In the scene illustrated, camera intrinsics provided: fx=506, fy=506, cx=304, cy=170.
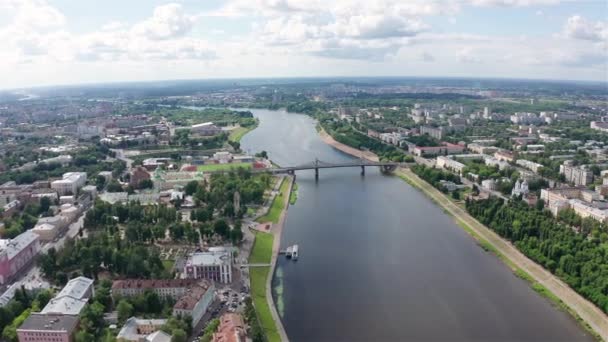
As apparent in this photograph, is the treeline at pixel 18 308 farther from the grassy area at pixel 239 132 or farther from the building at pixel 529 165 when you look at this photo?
the grassy area at pixel 239 132

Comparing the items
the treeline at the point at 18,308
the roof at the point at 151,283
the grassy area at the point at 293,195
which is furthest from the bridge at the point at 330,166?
the treeline at the point at 18,308

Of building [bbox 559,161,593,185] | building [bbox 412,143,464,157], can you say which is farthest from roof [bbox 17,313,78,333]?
building [bbox 412,143,464,157]

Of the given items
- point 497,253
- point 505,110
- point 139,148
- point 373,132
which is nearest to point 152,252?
point 497,253

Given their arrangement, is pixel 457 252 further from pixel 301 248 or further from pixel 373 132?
pixel 373 132

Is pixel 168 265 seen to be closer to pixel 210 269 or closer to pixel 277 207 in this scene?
pixel 210 269

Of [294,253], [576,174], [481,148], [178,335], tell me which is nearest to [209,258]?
[294,253]

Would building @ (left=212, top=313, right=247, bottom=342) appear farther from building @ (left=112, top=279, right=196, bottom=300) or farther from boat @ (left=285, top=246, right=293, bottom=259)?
boat @ (left=285, top=246, right=293, bottom=259)
